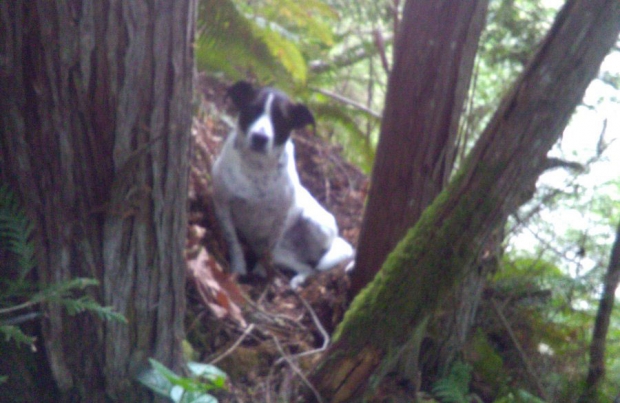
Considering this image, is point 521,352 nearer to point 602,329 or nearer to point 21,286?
point 602,329

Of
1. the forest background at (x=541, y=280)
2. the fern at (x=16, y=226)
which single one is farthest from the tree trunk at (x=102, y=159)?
the forest background at (x=541, y=280)

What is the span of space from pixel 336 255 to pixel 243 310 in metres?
1.67

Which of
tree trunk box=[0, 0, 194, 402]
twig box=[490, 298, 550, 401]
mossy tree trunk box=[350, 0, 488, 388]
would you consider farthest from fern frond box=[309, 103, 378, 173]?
tree trunk box=[0, 0, 194, 402]

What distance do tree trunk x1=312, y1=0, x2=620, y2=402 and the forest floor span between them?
0.34 metres

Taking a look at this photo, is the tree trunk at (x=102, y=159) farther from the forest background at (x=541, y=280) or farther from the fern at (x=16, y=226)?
A: the forest background at (x=541, y=280)

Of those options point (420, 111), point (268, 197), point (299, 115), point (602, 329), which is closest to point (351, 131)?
point (299, 115)

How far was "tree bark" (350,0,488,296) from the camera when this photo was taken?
11.4 feet

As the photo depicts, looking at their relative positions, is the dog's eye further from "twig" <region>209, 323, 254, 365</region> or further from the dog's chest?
"twig" <region>209, 323, 254, 365</region>

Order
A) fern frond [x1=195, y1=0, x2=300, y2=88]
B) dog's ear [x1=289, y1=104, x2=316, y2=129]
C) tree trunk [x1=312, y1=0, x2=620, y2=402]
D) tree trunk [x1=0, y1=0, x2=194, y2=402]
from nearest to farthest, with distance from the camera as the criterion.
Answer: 1. tree trunk [x1=0, y1=0, x2=194, y2=402]
2. tree trunk [x1=312, y1=0, x2=620, y2=402]
3. fern frond [x1=195, y1=0, x2=300, y2=88]
4. dog's ear [x1=289, y1=104, x2=316, y2=129]

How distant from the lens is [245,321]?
3.81 m

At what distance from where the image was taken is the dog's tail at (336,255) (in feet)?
17.5

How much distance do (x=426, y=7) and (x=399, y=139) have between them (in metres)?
0.74

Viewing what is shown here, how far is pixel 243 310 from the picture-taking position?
154 inches

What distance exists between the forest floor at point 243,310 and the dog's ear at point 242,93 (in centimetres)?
53
